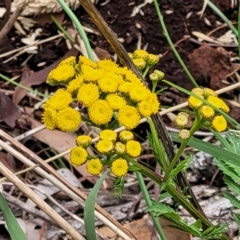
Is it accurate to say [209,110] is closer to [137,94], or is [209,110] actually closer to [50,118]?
[137,94]

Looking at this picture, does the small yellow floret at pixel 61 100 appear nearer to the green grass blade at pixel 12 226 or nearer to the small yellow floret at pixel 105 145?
the small yellow floret at pixel 105 145

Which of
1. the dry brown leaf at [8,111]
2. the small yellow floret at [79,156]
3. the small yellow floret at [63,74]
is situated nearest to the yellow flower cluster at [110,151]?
the small yellow floret at [79,156]

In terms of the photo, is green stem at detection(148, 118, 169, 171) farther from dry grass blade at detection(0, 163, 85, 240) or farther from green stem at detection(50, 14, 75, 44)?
green stem at detection(50, 14, 75, 44)

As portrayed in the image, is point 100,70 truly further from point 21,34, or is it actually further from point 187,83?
point 21,34

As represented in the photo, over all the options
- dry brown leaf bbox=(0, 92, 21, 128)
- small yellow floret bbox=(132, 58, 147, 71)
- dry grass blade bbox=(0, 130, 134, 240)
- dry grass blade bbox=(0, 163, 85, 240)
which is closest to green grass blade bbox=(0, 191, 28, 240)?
dry grass blade bbox=(0, 163, 85, 240)

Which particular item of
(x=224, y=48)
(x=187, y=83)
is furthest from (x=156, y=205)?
(x=224, y=48)

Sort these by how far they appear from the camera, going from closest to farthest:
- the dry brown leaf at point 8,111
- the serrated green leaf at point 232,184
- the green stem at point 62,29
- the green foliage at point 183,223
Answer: the green foliage at point 183,223, the serrated green leaf at point 232,184, the dry brown leaf at point 8,111, the green stem at point 62,29
